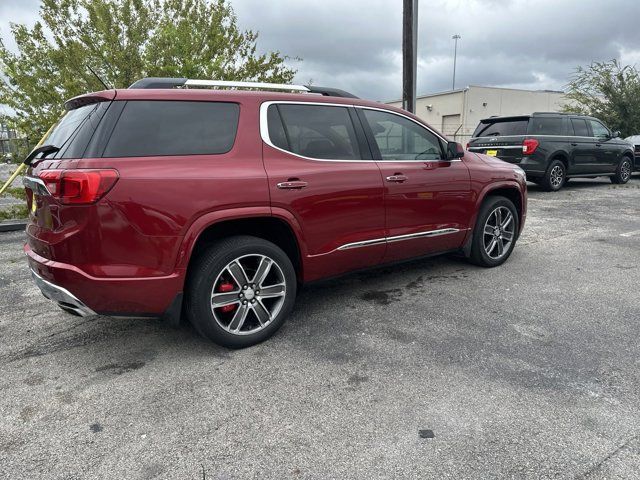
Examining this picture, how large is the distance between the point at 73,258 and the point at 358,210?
1984mm

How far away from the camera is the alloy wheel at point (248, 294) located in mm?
3025

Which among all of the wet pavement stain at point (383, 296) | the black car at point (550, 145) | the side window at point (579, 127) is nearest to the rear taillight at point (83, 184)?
the wet pavement stain at point (383, 296)

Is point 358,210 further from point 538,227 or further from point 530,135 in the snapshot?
point 530,135

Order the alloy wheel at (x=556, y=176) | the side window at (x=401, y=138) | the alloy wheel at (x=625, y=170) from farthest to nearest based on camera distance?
1. the alloy wheel at (x=625, y=170)
2. the alloy wheel at (x=556, y=176)
3. the side window at (x=401, y=138)

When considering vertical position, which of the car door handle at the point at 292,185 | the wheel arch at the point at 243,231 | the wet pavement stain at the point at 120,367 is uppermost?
the car door handle at the point at 292,185

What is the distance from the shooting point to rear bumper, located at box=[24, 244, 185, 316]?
266 cm

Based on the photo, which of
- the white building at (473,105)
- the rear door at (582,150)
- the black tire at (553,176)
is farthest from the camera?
the white building at (473,105)

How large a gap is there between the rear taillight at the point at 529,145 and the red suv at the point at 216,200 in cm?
734

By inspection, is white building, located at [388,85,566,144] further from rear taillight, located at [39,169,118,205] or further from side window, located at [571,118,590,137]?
rear taillight, located at [39,169,118,205]

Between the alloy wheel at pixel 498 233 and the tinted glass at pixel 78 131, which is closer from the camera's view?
the tinted glass at pixel 78 131

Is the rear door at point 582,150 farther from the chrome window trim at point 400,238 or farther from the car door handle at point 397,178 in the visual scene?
the car door handle at point 397,178

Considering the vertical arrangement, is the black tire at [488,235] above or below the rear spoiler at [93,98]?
below

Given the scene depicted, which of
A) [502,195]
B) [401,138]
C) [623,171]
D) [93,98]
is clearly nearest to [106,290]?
[93,98]

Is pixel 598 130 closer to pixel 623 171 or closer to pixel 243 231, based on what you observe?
pixel 623 171
